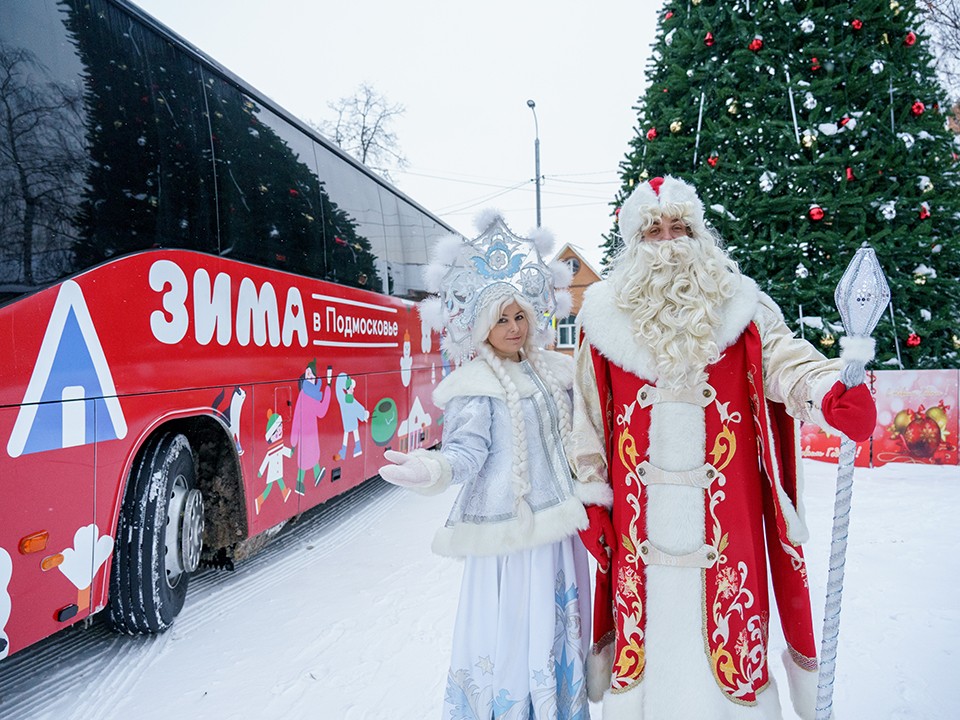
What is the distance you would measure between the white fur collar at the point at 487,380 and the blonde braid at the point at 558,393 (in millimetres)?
14

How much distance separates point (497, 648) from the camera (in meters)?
2.27

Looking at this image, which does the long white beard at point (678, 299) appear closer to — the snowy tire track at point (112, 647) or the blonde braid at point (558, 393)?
the blonde braid at point (558, 393)

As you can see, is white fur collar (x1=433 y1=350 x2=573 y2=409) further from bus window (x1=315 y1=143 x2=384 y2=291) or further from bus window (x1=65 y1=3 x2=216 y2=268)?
bus window (x1=315 y1=143 x2=384 y2=291)

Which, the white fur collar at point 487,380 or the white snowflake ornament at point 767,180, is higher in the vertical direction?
the white snowflake ornament at point 767,180

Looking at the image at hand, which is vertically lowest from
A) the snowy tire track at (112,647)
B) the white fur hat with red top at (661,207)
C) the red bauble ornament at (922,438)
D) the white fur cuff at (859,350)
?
the snowy tire track at (112,647)

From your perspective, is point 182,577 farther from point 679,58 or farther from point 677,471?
point 679,58

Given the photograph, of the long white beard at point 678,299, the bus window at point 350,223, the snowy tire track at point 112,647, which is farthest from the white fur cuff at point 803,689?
the bus window at point 350,223

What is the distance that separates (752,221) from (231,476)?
6.19 metres

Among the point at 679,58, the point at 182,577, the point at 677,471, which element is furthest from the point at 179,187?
the point at 679,58

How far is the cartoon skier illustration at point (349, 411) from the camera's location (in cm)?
563

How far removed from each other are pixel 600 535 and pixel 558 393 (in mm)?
582

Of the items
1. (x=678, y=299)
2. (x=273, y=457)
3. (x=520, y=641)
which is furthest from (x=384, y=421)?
(x=678, y=299)

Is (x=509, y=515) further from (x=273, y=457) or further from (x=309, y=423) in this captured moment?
(x=309, y=423)

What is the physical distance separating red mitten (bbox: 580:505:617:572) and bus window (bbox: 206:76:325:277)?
2.96 metres
